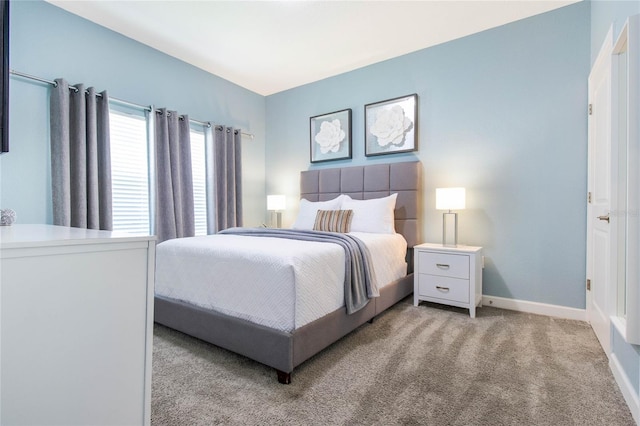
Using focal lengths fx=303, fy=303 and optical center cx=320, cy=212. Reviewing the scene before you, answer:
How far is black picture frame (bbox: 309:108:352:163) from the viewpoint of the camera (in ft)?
12.8

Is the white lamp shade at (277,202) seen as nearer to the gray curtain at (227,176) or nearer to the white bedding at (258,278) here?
the gray curtain at (227,176)

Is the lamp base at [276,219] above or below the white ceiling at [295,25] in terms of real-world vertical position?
below

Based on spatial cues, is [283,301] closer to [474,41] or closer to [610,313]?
[610,313]

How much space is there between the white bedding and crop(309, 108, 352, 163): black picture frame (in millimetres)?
1956

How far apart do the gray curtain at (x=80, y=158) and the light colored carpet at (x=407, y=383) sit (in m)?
1.29

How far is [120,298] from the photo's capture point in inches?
41.1

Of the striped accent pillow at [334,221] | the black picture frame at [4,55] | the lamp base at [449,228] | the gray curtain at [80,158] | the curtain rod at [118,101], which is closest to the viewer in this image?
the black picture frame at [4,55]

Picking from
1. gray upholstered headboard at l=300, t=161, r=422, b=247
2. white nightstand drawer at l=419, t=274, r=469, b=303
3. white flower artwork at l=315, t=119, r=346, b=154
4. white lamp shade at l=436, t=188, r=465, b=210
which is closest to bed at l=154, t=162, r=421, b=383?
gray upholstered headboard at l=300, t=161, r=422, b=247

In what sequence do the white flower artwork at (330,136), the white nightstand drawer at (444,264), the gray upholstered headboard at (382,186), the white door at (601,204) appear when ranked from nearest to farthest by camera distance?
the white door at (601,204), the white nightstand drawer at (444,264), the gray upholstered headboard at (382,186), the white flower artwork at (330,136)

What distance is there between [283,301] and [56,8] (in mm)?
3222

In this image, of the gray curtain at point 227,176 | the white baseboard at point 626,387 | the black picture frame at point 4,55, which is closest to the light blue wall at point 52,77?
the gray curtain at point 227,176

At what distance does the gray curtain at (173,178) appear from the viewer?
331cm

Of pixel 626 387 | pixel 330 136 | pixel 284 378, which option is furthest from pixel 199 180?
pixel 626 387

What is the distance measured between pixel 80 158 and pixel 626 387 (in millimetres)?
4012
